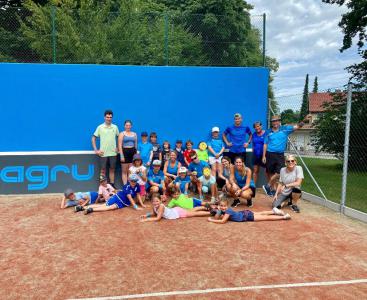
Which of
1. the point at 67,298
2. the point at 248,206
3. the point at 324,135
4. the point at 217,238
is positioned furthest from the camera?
the point at 324,135

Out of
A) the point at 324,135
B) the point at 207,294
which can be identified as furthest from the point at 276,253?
the point at 324,135

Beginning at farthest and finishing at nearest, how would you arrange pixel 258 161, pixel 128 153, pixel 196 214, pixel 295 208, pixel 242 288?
pixel 258 161 → pixel 128 153 → pixel 295 208 → pixel 196 214 → pixel 242 288

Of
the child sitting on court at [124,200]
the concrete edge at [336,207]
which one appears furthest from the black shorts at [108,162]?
the concrete edge at [336,207]

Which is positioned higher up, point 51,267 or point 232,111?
point 232,111

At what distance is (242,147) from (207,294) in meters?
5.34

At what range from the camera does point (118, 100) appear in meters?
8.48

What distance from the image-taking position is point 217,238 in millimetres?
5086

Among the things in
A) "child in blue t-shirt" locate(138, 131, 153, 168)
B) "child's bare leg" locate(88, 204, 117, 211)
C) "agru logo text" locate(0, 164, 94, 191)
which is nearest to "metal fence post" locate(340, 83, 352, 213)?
"child in blue t-shirt" locate(138, 131, 153, 168)

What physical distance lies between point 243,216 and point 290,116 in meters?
3.63

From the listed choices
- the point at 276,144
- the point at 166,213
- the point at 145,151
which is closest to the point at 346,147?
the point at 276,144

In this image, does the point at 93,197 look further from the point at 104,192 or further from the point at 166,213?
the point at 166,213

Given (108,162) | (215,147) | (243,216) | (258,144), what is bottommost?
(243,216)

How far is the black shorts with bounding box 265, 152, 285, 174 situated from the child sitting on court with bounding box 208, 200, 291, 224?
5.89 ft

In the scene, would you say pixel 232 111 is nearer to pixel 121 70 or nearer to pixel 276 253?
pixel 121 70
